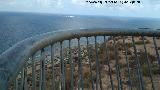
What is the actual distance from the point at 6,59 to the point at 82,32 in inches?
50.9

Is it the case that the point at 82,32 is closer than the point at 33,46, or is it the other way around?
the point at 33,46

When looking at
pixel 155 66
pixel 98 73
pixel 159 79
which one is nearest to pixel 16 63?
pixel 98 73

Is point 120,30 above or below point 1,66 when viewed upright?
above

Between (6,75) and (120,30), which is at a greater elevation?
(120,30)

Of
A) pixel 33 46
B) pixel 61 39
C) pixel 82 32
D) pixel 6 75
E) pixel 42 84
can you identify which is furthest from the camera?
pixel 82 32

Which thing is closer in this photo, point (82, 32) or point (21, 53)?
point (21, 53)

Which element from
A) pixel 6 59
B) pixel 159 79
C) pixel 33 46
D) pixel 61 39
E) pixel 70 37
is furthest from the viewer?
pixel 159 79

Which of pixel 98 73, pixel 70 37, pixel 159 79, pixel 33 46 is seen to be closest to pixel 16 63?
pixel 33 46

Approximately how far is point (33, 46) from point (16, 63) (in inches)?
14.0

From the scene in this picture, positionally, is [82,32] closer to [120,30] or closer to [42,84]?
[120,30]

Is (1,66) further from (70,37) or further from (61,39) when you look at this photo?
(70,37)

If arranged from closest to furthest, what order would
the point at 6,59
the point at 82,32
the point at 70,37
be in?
the point at 6,59 → the point at 70,37 → the point at 82,32

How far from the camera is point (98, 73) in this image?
2889mm

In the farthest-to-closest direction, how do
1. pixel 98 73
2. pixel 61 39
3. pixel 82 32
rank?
pixel 98 73 < pixel 82 32 < pixel 61 39
